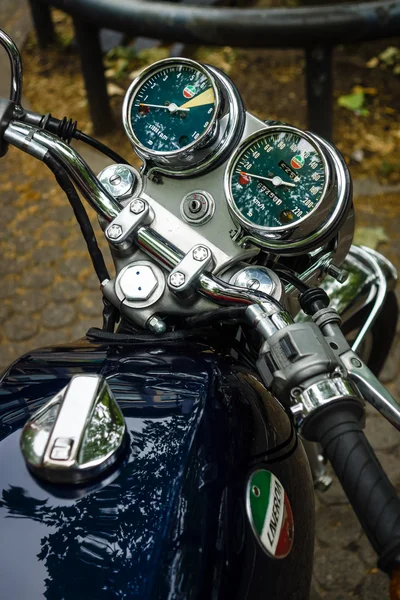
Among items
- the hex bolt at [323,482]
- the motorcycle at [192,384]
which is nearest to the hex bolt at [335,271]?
the motorcycle at [192,384]

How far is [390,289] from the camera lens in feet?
6.04

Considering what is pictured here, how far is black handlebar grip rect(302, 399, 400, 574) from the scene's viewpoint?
26.6 inches

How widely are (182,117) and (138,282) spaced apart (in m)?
0.35

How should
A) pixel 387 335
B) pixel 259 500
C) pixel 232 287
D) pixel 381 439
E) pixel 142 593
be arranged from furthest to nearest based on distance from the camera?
pixel 381 439, pixel 387 335, pixel 232 287, pixel 259 500, pixel 142 593

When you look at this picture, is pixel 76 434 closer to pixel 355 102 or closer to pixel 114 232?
pixel 114 232

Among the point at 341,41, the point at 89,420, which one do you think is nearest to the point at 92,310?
the point at 341,41

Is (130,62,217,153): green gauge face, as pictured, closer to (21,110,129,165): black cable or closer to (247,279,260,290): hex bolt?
(21,110,129,165): black cable

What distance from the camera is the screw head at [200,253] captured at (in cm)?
105

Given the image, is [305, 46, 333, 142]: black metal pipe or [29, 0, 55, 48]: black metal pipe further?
[29, 0, 55, 48]: black metal pipe

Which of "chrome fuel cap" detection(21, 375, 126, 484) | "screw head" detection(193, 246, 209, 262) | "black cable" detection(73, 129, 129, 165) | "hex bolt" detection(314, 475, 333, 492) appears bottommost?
"chrome fuel cap" detection(21, 375, 126, 484)

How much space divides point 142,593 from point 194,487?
0.14m

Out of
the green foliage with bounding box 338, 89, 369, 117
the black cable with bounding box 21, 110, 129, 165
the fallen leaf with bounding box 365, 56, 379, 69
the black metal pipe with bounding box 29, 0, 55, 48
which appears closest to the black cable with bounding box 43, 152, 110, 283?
the black cable with bounding box 21, 110, 129, 165

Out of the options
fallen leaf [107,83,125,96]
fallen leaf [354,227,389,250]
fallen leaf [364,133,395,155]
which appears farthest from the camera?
fallen leaf [107,83,125,96]

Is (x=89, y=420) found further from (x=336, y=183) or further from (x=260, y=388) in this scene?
(x=336, y=183)
